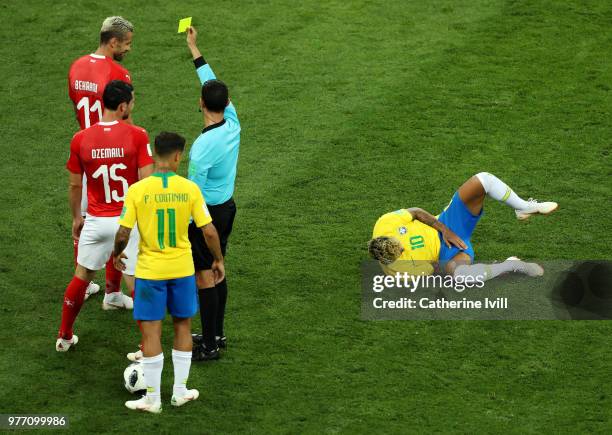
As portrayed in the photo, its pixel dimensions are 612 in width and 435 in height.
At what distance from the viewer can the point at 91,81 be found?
331 inches

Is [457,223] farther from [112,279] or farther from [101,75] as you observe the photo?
[101,75]

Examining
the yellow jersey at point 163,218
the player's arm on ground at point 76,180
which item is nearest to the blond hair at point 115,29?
the player's arm on ground at point 76,180

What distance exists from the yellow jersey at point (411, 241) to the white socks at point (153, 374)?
2411 mm

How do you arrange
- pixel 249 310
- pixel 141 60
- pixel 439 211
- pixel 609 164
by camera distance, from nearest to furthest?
pixel 249 310
pixel 439 211
pixel 609 164
pixel 141 60

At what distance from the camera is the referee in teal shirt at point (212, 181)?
741 centimetres

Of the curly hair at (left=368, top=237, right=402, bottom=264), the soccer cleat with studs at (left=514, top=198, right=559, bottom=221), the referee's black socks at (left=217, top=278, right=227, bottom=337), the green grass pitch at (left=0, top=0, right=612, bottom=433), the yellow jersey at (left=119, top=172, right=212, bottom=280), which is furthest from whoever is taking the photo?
the soccer cleat with studs at (left=514, top=198, right=559, bottom=221)

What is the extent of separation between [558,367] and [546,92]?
499cm

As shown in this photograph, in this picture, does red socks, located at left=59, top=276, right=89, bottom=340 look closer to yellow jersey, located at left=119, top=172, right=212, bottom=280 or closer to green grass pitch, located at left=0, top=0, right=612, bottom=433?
green grass pitch, located at left=0, top=0, right=612, bottom=433

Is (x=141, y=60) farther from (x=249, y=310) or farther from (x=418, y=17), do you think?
(x=249, y=310)

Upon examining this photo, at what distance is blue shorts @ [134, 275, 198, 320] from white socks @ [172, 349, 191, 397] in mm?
270

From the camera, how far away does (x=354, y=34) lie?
43.0 ft

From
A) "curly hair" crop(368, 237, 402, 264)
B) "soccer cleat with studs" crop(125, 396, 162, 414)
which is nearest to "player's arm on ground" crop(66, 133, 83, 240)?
"soccer cleat with studs" crop(125, 396, 162, 414)

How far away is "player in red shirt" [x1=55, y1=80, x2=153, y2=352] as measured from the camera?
741cm

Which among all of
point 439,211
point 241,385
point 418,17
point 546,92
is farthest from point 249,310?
point 418,17
